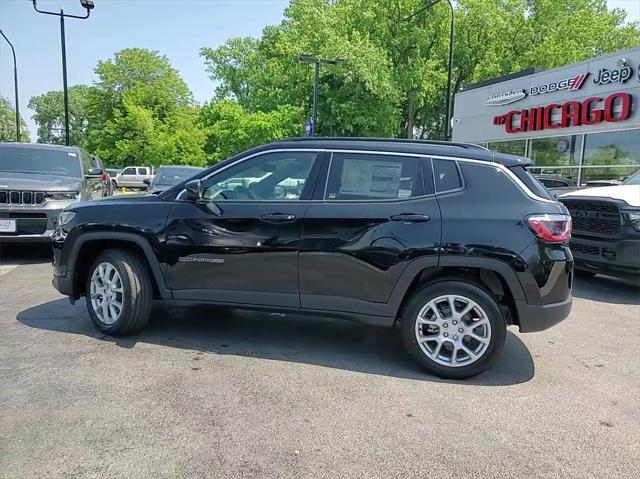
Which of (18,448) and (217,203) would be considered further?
(217,203)

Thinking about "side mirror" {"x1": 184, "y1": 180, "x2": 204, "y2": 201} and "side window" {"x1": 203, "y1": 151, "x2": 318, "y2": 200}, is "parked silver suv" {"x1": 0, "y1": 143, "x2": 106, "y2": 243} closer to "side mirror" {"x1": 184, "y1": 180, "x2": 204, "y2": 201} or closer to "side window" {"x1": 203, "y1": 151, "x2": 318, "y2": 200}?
"side mirror" {"x1": 184, "y1": 180, "x2": 204, "y2": 201}

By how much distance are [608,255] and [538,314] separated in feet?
12.1

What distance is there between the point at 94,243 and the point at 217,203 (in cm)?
130

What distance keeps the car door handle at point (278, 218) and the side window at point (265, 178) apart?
0.18m

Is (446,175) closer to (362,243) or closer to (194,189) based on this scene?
(362,243)

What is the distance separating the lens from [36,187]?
7617 mm

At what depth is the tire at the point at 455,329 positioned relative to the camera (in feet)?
12.5

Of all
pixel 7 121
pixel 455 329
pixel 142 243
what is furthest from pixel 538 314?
pixel 7 121

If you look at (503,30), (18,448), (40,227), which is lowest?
(18,448)

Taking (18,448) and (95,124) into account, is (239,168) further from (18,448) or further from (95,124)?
(95,124)

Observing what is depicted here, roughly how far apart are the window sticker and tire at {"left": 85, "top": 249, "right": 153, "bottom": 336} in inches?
76.7

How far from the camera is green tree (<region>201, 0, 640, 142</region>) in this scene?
1128 inches

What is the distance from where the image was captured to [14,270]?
7.36 meters

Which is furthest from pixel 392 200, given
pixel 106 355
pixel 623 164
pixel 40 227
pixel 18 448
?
pixel 623 164
